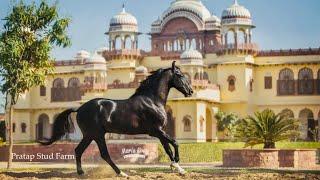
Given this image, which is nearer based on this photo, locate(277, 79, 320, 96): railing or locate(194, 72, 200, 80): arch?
locate(194, 72, 200, 80): arch

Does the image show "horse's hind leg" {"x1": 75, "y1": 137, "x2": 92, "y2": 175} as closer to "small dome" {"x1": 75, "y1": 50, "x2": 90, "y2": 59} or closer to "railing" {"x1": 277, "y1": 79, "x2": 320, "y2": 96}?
"railing" {"x1": 277, "y1": 79, "x2": 320, "y2": 96}

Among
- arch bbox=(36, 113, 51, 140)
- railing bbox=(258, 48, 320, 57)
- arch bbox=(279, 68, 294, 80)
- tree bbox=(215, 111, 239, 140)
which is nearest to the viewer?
tree bbox=(215, 111, 239, 140)

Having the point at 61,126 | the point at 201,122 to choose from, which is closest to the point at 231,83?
the point at 201,122

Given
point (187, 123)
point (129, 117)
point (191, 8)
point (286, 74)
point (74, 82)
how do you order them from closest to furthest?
point (129, 117)
point (187, 123)
point (286, 74)
point (191, 8)
point (74, 82)

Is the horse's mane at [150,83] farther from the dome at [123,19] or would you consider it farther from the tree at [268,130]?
the dome at [123,19]

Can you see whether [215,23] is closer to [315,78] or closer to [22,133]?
[315,78]

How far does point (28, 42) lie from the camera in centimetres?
2098

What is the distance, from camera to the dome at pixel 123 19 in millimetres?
50969

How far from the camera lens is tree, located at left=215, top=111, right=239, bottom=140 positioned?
147ft

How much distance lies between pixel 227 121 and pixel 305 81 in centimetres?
654

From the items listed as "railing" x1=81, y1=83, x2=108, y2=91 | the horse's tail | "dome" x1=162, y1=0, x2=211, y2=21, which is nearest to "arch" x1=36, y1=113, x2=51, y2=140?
"railing" x1=81, y1=83, x2=108, y2=91

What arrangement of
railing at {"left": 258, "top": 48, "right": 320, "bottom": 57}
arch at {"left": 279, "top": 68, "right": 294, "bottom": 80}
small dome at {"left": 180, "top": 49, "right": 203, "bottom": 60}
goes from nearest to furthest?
small dome at {"left": 180, "top": 49, "right": 203, "bottom": 60}
railing at {"left": 258, "top": 48, "right": 320, "bottom": 57}
arch at {"left": 279, "top": 68, "right": 294, "bottom": 80}

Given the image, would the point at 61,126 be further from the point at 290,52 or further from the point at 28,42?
the point at 290,52

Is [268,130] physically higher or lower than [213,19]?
lower
